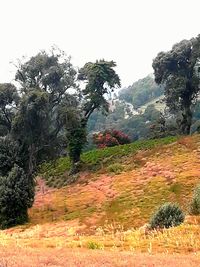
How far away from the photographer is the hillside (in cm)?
1469

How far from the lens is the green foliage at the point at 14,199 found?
3359cm

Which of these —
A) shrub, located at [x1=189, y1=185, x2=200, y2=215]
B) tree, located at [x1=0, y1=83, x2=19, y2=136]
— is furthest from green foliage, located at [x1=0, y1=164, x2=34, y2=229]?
shrub, located at [x1=189, y1=185, x2=200, y2=215]

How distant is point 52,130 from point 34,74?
208 inches

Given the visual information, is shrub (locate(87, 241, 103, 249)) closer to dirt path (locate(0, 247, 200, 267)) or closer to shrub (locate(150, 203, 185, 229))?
dirt path (locate(0, 247, 200, 267))

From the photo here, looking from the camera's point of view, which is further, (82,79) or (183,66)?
(183,66)

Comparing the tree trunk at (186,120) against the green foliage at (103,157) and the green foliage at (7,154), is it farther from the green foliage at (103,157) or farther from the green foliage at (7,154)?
the green foliage at (7,154)

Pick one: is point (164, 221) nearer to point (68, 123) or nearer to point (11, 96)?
point (68, 123)

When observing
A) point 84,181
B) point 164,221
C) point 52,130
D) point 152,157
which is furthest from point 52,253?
point 152,157

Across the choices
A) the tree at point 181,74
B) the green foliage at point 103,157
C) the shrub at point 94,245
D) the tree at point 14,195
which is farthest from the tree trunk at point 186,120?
the shrub at point 94,245

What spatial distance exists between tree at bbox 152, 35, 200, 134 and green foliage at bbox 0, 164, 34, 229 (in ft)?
93.6

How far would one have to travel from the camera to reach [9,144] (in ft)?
124

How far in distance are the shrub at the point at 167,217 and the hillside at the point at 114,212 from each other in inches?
25.0

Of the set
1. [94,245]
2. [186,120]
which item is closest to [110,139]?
[186,120]

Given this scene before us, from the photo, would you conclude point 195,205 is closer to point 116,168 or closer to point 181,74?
point 116,168
